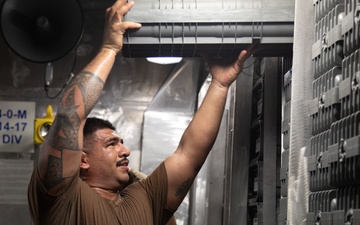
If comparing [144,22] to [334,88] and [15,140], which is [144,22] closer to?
[334,88]

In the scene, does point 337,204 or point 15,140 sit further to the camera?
point 15,140

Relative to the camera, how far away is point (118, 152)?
11.3ft

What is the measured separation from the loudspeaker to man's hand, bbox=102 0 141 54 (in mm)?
1826

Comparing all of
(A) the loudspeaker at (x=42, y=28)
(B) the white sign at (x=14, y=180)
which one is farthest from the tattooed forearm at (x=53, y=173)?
(B) the white sign at (x=14, y=180)

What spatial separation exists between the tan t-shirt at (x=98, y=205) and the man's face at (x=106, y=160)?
0.09m

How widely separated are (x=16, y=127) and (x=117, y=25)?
114 inches

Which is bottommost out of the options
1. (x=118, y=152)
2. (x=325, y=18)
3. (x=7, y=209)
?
(x=7, y=209)

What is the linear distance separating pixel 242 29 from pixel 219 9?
0.44 feet

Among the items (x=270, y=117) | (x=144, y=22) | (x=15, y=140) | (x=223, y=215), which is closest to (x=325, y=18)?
(x=144, y=22)

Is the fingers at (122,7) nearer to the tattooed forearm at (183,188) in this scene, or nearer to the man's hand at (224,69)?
the man's hand at (224,69)

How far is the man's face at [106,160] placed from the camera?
11.1 ft

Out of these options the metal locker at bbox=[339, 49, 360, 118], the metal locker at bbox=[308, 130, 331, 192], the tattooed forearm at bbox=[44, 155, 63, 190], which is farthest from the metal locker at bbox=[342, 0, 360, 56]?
the tattooed forearm at bbox=[44, 155, 63, 190]

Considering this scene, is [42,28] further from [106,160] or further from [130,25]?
[130,25]

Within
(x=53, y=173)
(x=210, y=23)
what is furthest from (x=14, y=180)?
(x=210, y=23)
